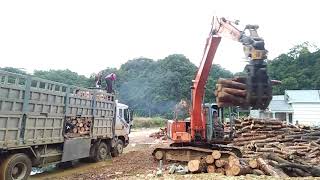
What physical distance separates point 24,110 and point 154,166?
518 cm

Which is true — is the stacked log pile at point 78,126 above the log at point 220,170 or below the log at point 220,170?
above

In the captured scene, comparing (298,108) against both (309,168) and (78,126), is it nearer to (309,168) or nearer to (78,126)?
(309,168)

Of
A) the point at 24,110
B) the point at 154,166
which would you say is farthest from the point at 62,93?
the point at 154,166

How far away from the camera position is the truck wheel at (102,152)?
15.6 metres

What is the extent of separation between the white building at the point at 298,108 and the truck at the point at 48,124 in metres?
26.9

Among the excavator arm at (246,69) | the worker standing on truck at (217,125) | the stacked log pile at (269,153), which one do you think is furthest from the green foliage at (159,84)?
the excavator arm at (246,69)

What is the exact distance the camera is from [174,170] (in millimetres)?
11500

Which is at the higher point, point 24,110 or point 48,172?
point 24,110

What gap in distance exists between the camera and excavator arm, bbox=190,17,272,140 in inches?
323

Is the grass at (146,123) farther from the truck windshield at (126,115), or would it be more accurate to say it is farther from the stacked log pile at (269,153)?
the truck windshield at (126,115)

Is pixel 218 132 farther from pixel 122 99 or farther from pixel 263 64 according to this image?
pixel 122 99

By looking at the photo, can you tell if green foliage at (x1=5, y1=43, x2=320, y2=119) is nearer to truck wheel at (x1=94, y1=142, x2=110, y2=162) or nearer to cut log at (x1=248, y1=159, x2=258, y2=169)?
truck wheel at (x1=94, y1=142, x2=110, y2=162)

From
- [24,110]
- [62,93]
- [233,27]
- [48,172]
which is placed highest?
[233,27]

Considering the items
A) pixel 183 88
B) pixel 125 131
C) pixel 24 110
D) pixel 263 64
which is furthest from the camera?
pixel 183 88
